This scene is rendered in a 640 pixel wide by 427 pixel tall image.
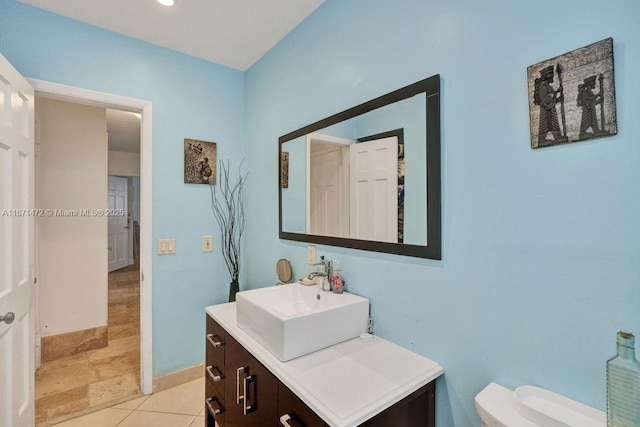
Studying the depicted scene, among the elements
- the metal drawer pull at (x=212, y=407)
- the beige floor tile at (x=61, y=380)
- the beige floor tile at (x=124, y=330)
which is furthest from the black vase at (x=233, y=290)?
the beige floor tile at (x=124, y=330)

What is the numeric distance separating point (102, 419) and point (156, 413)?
0.33m

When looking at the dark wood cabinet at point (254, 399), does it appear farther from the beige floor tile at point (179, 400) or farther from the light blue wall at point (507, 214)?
the beige floor tile at point (179, 400)

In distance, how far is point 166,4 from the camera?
5.69 ft

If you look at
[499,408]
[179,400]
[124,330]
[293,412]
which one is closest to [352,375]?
[293,412]

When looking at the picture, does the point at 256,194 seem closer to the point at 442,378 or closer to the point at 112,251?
the point at 442,378

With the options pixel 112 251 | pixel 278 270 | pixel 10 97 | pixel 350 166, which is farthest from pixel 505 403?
pixel 112 251

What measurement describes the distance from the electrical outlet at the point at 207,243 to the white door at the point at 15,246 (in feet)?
3.29

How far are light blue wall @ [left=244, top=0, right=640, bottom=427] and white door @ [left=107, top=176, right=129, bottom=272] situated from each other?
20.2 feet

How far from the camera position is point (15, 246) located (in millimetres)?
1487

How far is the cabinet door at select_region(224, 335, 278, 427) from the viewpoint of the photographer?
115cm

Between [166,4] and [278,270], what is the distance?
5.80ft

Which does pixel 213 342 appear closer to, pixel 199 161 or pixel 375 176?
pixel 375 176

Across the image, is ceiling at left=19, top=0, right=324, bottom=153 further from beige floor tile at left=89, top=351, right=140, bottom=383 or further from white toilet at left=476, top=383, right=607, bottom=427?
beige floor tile at left=89, top=351, right=140, bottom=383

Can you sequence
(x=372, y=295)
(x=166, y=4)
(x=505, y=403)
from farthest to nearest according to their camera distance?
(x=166, y=4), (x=372, y=295), (x=505, y=403)
